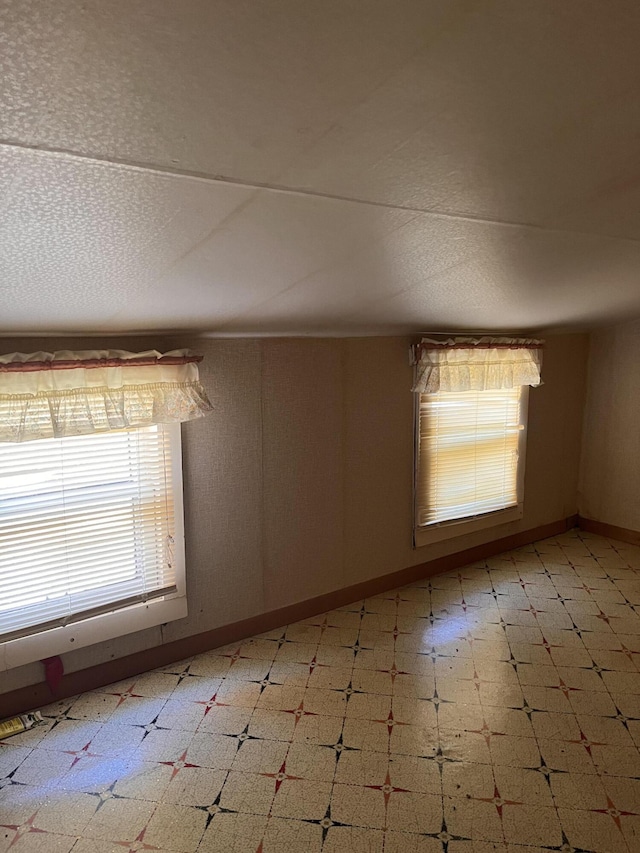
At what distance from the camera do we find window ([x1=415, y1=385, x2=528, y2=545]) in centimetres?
361

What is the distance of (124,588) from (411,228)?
1878mm

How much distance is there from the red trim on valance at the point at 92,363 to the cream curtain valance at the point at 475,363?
1.39m

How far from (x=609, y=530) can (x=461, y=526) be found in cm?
145

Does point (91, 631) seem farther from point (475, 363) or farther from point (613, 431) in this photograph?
point (613, 431)

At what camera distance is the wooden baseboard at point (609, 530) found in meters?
4.40

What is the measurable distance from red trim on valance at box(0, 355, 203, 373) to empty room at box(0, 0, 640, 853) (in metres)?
0.01

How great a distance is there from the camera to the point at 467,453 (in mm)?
3809

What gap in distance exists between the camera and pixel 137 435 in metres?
2.51

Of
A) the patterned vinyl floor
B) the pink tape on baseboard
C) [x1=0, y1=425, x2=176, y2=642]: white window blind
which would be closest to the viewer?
the patterned vinyl floor

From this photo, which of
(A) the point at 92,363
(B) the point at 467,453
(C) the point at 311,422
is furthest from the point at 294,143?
(B) the point at 467,453

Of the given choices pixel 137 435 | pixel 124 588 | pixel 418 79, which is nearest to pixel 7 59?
pixel 418 79

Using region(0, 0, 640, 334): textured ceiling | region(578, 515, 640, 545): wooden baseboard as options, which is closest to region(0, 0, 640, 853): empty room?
region(0, 0, 640, 334): textured ceiling

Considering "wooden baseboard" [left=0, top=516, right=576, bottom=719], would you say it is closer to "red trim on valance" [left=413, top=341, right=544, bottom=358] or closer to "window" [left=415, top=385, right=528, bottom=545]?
"window" [left=415, top=385, right=528, bottom=545]

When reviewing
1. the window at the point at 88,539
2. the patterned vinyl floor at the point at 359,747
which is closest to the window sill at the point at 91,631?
the window at the point at 88,539
